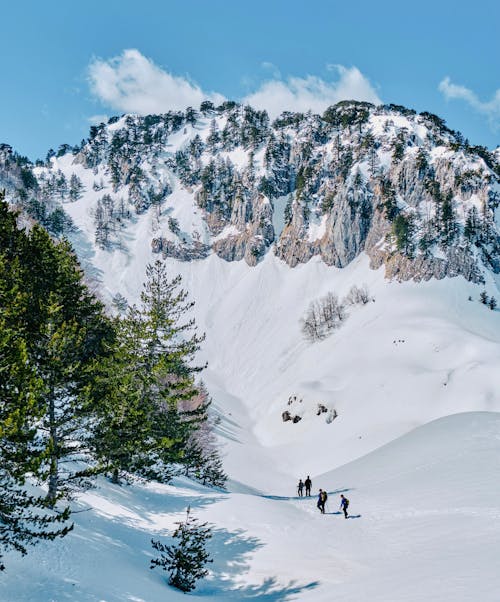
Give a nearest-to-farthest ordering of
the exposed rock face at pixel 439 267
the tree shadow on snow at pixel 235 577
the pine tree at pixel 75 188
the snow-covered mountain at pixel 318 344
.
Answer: the tree shadow on snow at pixel 235 577 < the snow-covered mountain at pixel 318 344 < the exposed rock face at pixel 439 267 < the pine tree at pixel 75 188

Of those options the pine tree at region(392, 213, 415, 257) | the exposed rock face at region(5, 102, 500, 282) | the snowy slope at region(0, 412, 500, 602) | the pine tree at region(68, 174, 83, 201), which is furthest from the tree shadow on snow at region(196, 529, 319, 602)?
A: the pine tree at region(68, 174, 83, 201)

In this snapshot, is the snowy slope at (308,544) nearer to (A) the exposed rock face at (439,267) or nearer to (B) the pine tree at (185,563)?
(B) the pine tree at (185,563)

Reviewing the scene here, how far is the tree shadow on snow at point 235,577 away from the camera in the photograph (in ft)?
50.1

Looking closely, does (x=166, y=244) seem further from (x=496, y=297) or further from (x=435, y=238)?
(x=496, y=297)

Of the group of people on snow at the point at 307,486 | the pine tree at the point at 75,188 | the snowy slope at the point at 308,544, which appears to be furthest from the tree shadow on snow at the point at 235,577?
the pine tree at the point at 75,188

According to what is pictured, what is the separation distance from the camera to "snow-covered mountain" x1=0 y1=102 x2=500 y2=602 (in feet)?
52.4

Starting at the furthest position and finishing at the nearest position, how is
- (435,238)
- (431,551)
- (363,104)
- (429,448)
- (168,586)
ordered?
(363,104), (435,238), (429,448), (431,551), (168,586)

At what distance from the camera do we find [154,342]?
73.9 ft

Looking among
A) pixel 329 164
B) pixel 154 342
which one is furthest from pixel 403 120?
pixel 154 342

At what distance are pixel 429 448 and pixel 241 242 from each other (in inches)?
4583

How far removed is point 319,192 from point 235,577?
13119 centimetres

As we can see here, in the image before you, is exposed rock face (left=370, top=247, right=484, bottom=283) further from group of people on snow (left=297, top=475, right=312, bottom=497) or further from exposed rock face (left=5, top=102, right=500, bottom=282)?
group of people on snow (left=297, top=475, right=312, bottom=497)

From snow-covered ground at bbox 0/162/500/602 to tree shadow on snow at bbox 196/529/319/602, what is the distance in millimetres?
75

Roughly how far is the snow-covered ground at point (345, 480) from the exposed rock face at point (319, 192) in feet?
45.4
